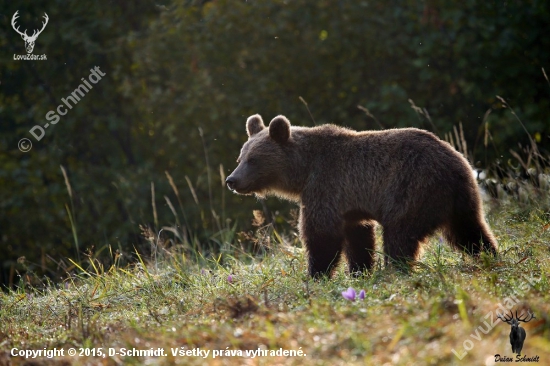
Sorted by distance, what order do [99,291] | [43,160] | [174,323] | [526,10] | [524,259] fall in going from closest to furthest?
[174,323], [524,259], [99,291], [526,10], [43,160]

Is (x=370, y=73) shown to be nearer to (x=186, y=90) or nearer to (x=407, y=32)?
(x=407, y=32)

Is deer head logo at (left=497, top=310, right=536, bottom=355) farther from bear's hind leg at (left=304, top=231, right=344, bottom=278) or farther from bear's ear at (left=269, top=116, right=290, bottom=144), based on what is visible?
bear's ear at (left=269, top=116, right=290, bottom=144)

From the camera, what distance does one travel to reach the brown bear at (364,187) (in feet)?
16.6

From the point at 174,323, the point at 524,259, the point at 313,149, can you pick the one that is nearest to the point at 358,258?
the point at 313,149

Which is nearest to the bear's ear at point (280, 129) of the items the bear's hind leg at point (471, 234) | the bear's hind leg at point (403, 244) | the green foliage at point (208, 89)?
the bear's hind leg at point (403, 244)

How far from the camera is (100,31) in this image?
494 inches

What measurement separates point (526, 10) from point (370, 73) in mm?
2411

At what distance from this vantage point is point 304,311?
4031mm

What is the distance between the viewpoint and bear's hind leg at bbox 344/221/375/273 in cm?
588
